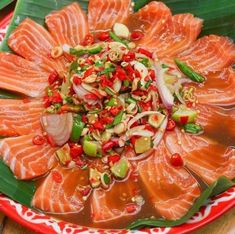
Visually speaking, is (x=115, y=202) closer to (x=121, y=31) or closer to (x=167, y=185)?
(x=167, y=185)

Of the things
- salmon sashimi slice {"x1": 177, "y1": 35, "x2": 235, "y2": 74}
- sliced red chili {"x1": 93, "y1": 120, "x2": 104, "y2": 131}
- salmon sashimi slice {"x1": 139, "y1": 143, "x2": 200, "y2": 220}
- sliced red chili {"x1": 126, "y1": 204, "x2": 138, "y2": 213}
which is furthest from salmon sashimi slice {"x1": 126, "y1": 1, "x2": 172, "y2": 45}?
sliced red chili {"x1": 126, "y1": 204, "x2": 138, "y2": 213}

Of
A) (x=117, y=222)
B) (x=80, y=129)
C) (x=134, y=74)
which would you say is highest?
(x=134, y=74)

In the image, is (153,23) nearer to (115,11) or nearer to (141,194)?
(115,11)

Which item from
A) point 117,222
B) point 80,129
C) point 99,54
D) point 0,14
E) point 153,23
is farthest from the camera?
point 0,14

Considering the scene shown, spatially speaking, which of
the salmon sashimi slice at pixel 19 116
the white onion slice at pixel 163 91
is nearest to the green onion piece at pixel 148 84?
the white onion slice at pixel 163 91

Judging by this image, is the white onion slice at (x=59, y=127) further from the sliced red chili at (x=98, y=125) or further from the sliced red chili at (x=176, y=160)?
the sliced red chili at (x=176, y=160)

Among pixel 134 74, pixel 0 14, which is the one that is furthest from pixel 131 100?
pixel 0 14
